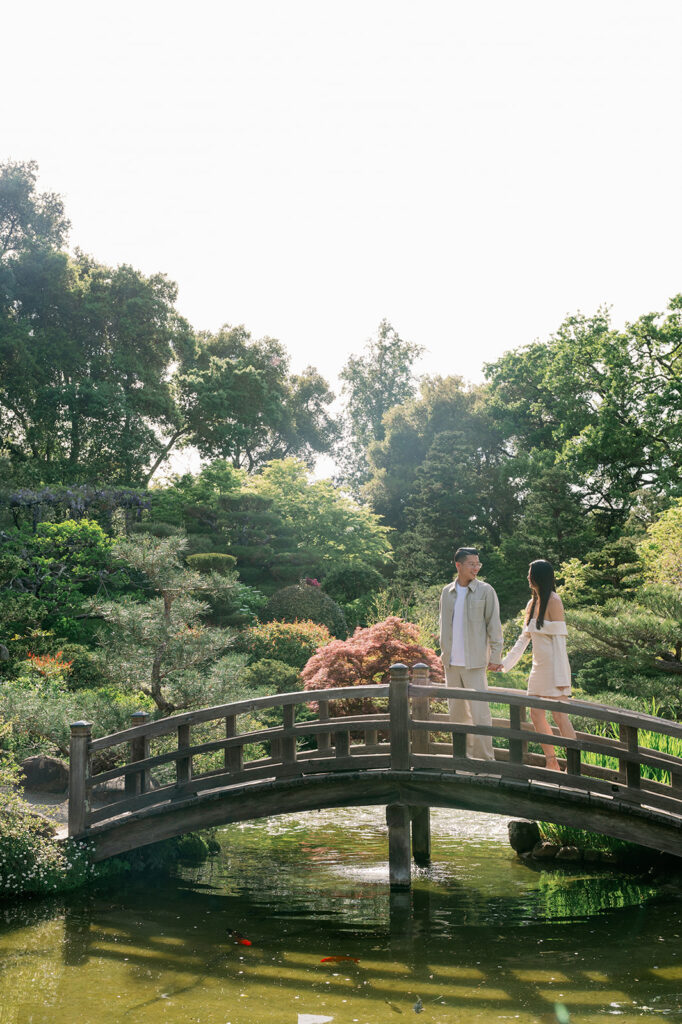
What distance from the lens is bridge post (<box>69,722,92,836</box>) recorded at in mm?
7691

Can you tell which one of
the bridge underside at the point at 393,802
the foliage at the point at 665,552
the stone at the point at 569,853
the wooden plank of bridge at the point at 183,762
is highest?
the foliage at the point at 665,552

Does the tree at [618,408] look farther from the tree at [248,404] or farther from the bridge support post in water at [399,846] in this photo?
the bridge support post in water at [399,846]

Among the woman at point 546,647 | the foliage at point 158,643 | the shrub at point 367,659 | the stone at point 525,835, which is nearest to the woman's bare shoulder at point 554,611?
the woman at point 546,647

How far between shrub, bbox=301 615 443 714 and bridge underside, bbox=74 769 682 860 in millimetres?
4433

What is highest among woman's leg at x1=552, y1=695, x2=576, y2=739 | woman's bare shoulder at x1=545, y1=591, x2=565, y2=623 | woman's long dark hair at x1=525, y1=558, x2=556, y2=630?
woman's long dark hair at x1=525, y1=558, x2=556, y2=630

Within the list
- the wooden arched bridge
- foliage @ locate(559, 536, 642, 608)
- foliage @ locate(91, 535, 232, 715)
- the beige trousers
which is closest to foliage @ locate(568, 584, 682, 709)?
the wooden arched bridge

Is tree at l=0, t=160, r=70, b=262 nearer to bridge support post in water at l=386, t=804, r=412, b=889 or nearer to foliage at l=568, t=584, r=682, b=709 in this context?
foliage at l=568, t=584, r=682, b=709

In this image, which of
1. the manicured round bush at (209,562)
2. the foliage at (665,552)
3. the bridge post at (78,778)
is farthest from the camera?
the manicured round bush at (209,562)

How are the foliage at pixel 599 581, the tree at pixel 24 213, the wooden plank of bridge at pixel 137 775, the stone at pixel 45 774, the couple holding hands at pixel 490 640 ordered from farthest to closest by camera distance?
the tree at pixel 24 213, the foliage at pixel 599 581, the stone at pixel 45 774, the wooden plank of bridge at pixel 137 775, the couple holding hands at pixel 490 640

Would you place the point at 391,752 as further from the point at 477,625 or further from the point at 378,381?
the point at 378,381

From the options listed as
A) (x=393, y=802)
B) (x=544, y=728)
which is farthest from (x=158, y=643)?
(x=544, y=728)

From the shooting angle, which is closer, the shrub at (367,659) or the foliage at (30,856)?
the foliage at (30,856)

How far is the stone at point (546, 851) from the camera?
8.65 meters

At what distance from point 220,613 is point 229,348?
20.0 metres
